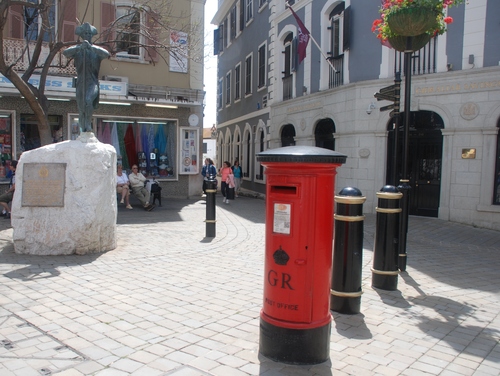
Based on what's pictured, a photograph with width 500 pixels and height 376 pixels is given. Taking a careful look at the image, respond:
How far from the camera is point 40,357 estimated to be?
347 cm

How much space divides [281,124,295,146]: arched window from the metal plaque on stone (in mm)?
12430

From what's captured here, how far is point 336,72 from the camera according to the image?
15047 mm

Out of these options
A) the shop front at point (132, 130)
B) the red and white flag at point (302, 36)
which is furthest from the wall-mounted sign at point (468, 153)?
the shop front at point (132, 130)

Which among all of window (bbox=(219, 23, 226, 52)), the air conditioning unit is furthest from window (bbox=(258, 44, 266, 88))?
window (bbox=(219, 23, 226, 52))

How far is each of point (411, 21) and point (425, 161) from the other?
25.0ft

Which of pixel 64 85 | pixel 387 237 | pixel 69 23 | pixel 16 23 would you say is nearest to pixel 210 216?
pixel 387 237

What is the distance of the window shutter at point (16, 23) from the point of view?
47.2 ft

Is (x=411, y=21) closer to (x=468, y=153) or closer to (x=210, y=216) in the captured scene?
(x=210, y=216)

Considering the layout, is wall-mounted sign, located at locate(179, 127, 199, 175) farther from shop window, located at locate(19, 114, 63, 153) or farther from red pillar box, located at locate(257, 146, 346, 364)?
red pillar box, located at locate(257, 146, 346, 364)

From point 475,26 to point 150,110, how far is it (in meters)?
11.0

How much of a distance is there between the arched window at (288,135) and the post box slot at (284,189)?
589 inches

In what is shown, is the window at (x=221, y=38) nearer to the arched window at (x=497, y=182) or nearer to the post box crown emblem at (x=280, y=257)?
the arched window at (x=497, y=182)

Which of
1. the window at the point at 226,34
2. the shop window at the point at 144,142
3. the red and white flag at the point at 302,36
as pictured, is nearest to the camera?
the red and white flag at the point at 302,36

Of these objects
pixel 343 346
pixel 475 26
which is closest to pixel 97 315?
pixel 343 346
